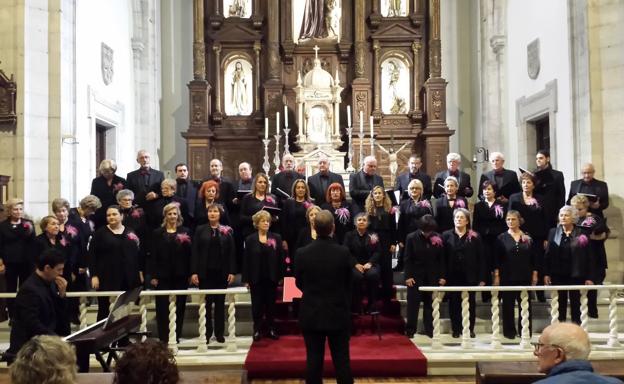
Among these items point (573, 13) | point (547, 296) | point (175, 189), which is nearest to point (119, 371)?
point (175, 189)

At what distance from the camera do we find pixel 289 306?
7.89 meters

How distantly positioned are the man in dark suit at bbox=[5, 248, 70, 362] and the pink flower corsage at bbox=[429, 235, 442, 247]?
3.49 meters

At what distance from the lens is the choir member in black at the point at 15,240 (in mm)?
7332

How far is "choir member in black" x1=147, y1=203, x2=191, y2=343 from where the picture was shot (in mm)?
6957

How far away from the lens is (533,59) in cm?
1227

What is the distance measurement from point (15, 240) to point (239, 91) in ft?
26.4

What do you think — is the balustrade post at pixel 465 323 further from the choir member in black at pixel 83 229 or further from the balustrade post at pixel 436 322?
the choir member in black at pixel 83 229

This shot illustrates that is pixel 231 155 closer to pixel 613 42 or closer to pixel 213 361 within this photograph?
pixel 613 42

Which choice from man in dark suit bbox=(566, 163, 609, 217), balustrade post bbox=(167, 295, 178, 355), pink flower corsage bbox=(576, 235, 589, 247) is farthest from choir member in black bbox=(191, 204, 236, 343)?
man in dark suit bbox=(566, 163, 609, 217)

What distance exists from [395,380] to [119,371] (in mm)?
4111

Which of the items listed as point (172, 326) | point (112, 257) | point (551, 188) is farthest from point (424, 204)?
point (112, 257)

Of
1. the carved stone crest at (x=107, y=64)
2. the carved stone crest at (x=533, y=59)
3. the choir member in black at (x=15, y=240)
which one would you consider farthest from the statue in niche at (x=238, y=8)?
the choir member in black at (x=15, y=240)

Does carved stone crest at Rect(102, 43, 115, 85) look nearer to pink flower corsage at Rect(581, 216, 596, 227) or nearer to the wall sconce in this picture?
the wall sconce

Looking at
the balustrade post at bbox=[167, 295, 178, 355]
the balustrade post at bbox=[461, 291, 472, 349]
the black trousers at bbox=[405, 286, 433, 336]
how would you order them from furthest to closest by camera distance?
the black trousers at bbox=[405, 286, 433, 336] < the balustrade post at bbox=[461, 291, 472, 349] < the balustrade post at bbox=[167, 295, 178, 355]
